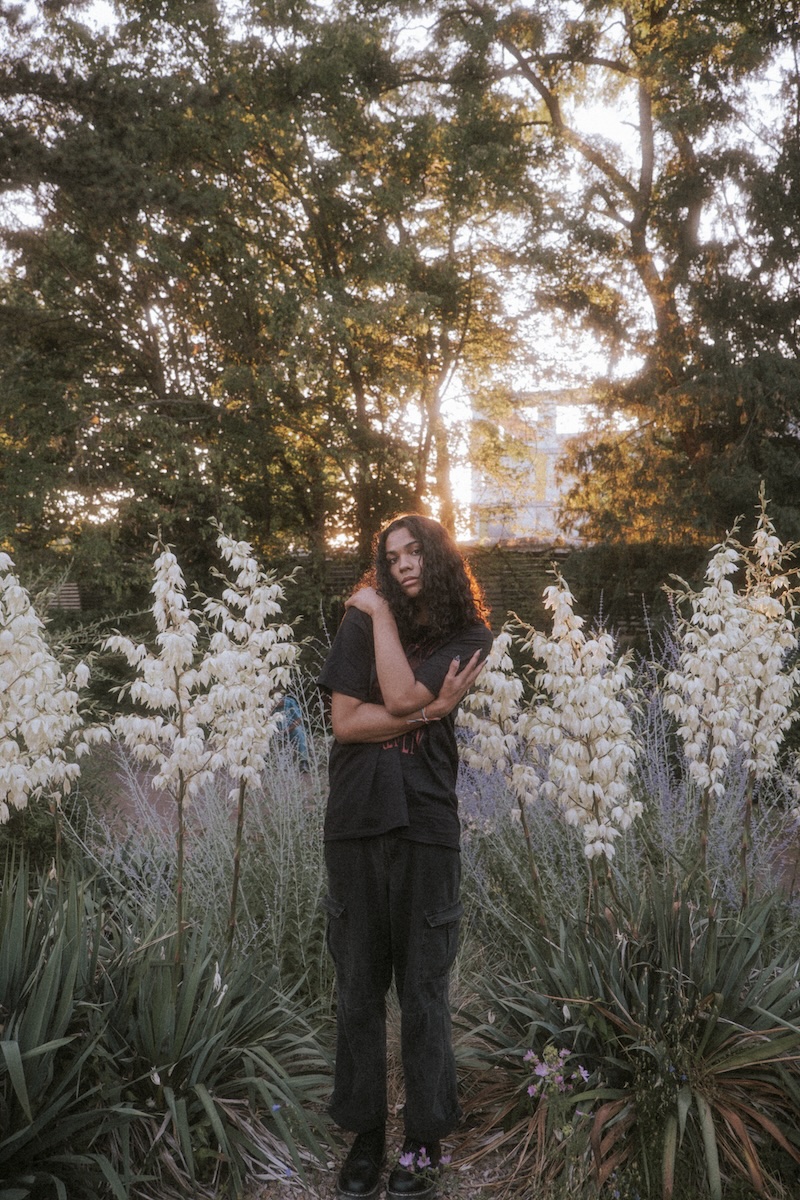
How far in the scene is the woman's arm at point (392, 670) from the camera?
103 inches

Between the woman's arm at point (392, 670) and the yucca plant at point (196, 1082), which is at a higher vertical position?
the woman's arm at point (392, 670)

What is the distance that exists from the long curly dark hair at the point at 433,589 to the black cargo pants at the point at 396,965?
628mm

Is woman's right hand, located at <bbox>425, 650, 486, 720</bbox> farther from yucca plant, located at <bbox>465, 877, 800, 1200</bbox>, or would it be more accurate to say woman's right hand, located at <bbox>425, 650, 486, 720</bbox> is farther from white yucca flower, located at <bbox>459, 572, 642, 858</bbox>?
yucca plant, located at <bbox>465, 877, 800, 1200</bbox>

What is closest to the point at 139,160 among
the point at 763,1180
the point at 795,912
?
the point at 795,912

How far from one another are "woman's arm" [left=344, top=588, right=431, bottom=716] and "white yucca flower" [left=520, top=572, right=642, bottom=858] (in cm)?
69

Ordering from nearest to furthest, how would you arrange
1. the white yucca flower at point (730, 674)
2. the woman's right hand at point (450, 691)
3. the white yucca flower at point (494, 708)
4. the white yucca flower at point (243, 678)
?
1. the woman's right hand at point (450, 691)
2. the white yucca flower at point (243, 678)
3. the white yucca flower at point (494, 708)
4. the white yucca flower at point (730, 674)

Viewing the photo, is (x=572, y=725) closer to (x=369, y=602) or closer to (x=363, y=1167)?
(x=369, y=602)

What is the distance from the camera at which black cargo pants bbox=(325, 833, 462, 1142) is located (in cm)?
264

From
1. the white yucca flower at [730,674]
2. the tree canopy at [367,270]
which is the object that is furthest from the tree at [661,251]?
the white yucca flower at [730,674]

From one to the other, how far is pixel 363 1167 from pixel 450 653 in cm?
147

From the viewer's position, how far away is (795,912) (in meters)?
3.82

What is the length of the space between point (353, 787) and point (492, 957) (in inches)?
66.6

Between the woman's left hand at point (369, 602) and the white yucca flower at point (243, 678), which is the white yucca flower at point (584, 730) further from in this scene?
the white yucca flower at point (243, 678)

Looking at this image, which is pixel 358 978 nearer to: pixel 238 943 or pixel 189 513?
pixel 238 943
